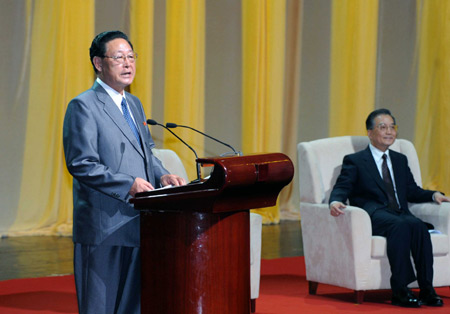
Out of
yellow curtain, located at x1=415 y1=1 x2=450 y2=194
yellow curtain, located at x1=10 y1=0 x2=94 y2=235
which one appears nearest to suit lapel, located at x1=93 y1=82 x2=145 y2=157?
yellow curtain, located at x1=10 y1=0 x2=94 y2=235

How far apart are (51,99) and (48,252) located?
1578mm

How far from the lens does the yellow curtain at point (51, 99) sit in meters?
6.52

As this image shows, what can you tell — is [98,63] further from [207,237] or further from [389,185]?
[389,185]

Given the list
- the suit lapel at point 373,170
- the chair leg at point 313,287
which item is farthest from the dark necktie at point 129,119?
the suit lapel at point 373,170

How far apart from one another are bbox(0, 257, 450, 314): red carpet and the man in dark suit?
0.17 meters

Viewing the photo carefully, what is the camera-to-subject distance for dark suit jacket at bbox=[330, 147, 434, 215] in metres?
4.50

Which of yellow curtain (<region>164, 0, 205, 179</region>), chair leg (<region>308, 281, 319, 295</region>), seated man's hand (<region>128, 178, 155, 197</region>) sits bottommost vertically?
chair leg (<region>308, 281, 319, 295</region>)

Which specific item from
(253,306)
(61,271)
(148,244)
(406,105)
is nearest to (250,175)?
(148,244)

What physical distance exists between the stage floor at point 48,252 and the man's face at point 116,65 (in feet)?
8.66

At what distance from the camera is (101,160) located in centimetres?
244

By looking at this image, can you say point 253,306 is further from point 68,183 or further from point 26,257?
point 68,183

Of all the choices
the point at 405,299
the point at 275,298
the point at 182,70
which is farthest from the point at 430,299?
the point at 182,70

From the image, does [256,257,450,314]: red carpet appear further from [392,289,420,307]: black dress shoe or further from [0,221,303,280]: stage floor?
[0,221,303,280]: stage floor

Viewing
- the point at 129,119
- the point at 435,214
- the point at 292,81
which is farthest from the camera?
the point at 292,81
